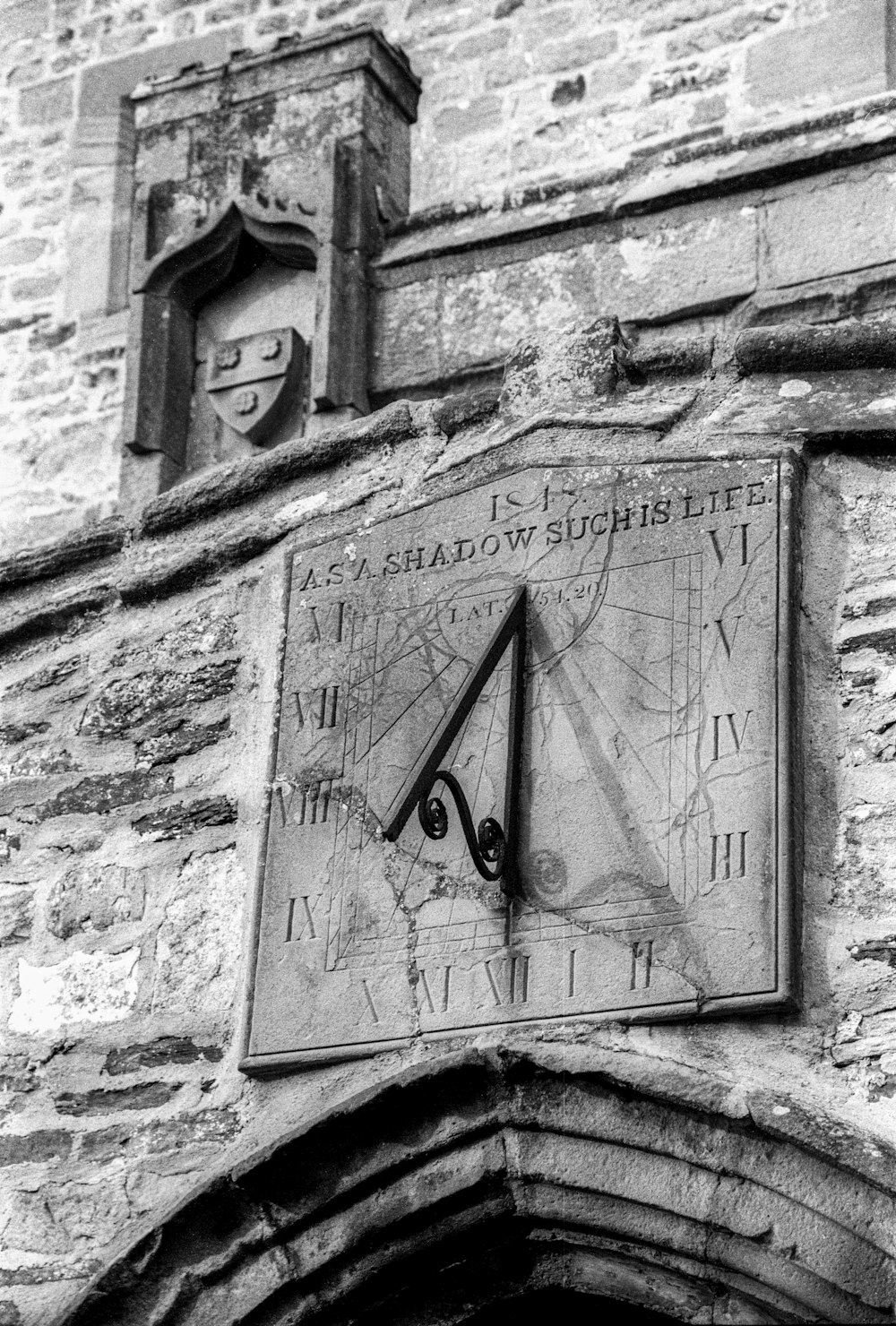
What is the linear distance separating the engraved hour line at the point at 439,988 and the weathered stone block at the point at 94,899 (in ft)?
2.11

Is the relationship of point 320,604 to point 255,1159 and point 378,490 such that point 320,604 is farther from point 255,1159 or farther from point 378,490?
point 255,1159

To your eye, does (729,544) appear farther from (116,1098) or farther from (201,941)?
(116,1098)

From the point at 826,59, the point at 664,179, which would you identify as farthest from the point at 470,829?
the point at 826,59

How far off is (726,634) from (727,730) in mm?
177

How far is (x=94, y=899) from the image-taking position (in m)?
4.30

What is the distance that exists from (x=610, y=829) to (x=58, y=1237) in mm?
1169

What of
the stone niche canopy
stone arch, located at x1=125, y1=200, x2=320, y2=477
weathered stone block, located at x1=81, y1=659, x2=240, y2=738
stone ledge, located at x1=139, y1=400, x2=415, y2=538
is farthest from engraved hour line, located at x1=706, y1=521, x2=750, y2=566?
stone arch, located at x1=125, y1=200, x2=320, y2=477

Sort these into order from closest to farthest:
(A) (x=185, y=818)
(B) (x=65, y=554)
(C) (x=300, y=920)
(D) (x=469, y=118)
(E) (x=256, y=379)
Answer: (C) (x=300, y=920) < (A) (x=185, y=818) < (B) (x=65, y=554) < (E) (x=256, y=379) < (D) (x=469, y=118)

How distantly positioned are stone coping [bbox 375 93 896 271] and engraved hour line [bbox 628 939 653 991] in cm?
414

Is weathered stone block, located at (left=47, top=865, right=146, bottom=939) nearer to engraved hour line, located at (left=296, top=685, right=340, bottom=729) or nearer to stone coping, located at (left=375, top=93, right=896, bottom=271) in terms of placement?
engraved hour line, located at (left=296, top=685, right=340, bottom=729)

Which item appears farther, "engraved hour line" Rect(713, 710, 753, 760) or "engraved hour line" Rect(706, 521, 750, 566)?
"engraved hour line" Rect(706, 521, 750, 566)

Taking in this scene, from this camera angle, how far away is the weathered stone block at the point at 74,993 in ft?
13.7

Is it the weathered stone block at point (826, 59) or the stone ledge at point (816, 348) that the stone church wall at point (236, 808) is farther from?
the weathered stone block at point (826, 59)

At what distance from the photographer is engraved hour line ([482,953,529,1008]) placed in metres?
3.78
